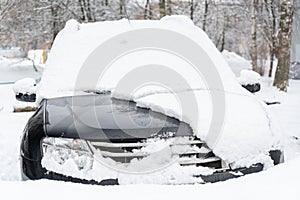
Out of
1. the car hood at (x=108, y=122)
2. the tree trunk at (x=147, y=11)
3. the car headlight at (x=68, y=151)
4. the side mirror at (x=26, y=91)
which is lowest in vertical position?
the tree trunk at (x=147, y=11)

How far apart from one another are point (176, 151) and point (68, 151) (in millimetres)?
720

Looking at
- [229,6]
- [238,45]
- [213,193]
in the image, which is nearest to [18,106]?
[213,193]

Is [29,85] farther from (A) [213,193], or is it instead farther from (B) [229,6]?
(B) [229,6]

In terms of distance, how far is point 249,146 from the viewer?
258 centimetres

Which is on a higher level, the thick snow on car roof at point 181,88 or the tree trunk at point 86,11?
the thick snow on car roof at point 181,88

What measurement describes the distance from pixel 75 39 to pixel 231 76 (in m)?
1.70

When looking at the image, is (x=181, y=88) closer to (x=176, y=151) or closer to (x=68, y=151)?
(x=176, y=151)

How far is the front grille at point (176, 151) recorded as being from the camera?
96.7 inches

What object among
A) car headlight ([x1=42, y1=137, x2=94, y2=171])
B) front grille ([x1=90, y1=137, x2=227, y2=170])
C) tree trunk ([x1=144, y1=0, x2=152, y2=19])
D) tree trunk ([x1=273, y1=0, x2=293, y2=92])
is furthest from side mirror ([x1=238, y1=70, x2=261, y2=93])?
tree trunk ([x1=144, y1=0, x2=152, y2=19])

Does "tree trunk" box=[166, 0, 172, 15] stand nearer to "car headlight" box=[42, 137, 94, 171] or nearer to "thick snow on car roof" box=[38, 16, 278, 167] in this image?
"thick snow on car roof" box=[38, 16, 278, 167]

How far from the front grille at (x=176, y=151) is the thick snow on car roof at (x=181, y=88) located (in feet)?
0.22

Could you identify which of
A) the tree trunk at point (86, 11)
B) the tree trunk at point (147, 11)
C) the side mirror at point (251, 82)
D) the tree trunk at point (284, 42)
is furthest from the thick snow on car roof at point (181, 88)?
the tree trunk at point (86, 11)

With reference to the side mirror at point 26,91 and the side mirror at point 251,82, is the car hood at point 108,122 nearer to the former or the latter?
the side mirror at point 26,91

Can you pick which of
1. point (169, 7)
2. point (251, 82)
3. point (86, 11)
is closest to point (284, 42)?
point (251, 82)
